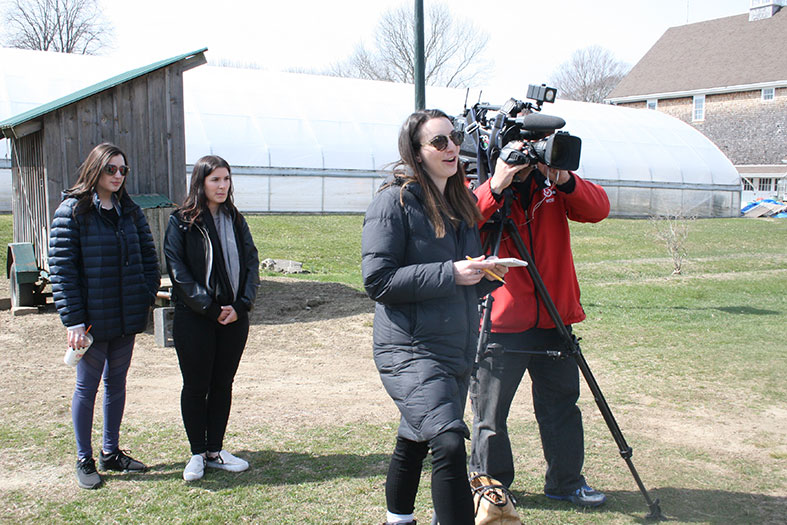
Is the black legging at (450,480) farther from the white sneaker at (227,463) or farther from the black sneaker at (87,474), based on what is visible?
the black sneaker at (87,474)

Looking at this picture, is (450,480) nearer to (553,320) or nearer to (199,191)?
(553,320)

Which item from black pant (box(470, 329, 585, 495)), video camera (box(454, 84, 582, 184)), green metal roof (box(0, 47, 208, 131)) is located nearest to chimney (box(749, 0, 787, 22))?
green metal roof (box(0, 47, 208, 131))

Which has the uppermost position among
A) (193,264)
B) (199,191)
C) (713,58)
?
(713,58)

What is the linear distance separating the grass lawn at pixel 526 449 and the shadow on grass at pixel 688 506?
0.01m

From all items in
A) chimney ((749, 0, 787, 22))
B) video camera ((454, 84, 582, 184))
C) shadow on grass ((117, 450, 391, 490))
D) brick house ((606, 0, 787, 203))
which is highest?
chimney ((749, 0, 787, 22))

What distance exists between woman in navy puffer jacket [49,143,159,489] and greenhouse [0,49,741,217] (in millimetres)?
13616

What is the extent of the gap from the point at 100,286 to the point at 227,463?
4.05ft

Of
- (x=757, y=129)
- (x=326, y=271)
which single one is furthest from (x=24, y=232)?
(x=757, y=129)

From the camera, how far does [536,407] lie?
387cm

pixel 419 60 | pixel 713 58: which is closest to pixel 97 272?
pixel 419 60

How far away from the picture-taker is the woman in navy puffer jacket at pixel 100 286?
12.9 ft

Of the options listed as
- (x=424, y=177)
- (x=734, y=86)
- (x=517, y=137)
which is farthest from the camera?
(x=734, y=86)

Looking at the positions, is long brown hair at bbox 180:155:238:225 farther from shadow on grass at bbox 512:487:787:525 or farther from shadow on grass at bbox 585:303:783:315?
shadow on grass at bbox 585:303:783:315

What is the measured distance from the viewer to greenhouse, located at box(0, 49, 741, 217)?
2059 cm
